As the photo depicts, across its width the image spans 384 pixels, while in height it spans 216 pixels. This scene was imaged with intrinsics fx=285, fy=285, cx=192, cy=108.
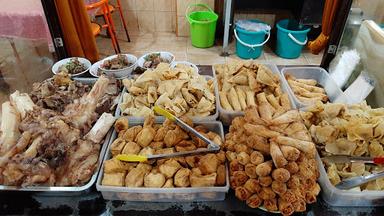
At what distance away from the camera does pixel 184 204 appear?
1.02m

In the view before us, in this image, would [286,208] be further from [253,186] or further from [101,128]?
[101,128]

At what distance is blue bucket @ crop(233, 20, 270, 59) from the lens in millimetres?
3188

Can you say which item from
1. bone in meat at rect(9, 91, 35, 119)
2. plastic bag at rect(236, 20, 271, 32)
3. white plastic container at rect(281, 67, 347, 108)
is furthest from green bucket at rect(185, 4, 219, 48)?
bone in meat at rect(9, 91, 35, 119)

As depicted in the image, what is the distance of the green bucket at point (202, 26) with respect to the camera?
3.38 metres

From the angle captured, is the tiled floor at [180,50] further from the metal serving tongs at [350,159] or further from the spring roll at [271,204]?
the spring roll at [271,204]

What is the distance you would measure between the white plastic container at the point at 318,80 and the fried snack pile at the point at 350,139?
23cm

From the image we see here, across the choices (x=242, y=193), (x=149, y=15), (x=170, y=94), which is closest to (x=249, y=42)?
(x=149, y=15)

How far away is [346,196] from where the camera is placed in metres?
0.96

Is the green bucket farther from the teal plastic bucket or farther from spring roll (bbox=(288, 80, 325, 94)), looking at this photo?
spring roll (bbox=(288, 80, 325, 94))

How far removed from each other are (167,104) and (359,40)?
3.75 feet

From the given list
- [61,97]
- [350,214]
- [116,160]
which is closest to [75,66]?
[61,97]

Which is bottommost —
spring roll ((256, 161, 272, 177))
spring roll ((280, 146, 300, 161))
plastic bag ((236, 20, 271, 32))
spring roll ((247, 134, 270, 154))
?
plastic bag ((236, 20, 271, 32))

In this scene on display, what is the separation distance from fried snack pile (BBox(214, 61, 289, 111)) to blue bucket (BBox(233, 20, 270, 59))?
190 centimetres

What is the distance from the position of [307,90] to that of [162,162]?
0.86 m
